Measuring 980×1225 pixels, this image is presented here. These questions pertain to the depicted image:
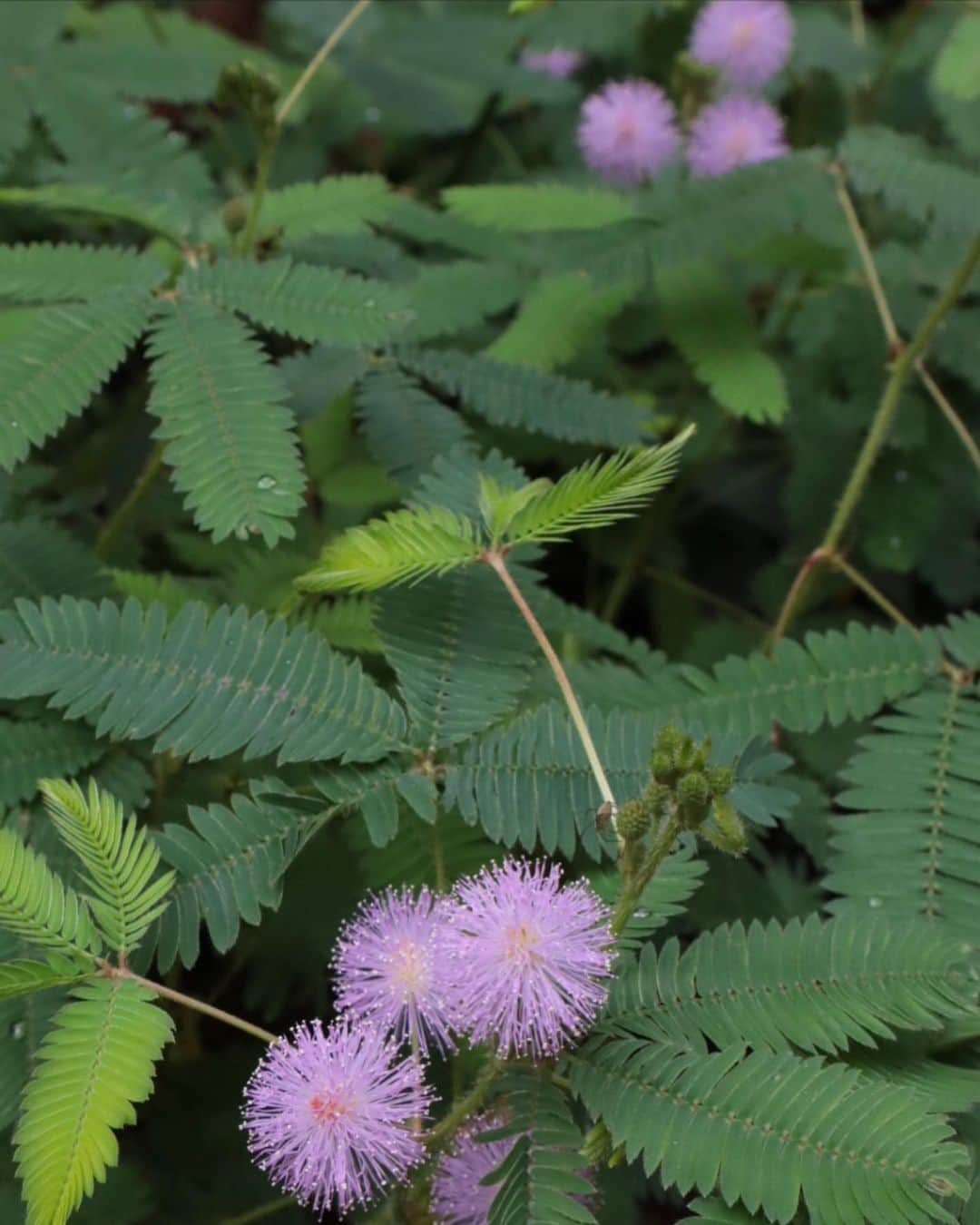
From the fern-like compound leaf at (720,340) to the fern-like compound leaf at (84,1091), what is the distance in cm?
122

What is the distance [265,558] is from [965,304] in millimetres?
1431

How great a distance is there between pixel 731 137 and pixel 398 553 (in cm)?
124

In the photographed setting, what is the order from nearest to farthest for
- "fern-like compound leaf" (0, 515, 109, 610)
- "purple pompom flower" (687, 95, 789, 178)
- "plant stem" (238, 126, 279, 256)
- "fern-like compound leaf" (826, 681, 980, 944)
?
1. "fern-like compound leaf" (826, 681, 980, 944)
2. "fern-like compound leaf" (0, 515, 109, 610)
3. "plant stem" (238, 126, 279, 256)
4. "purple pompom flower" (687, 95, 789, 178)

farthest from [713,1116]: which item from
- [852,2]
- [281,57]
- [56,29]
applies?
[281,57]

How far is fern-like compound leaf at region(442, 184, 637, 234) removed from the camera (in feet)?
6.23

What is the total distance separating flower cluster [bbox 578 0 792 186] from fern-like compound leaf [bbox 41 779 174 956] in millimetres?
1495

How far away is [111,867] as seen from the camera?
3.25 feet

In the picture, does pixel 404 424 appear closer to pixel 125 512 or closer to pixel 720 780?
pixel 125 512

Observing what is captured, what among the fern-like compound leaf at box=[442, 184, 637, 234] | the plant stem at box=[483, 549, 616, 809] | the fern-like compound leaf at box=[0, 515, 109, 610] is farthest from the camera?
the fern-like compound leaf at box=[442, 184, 637, 234]

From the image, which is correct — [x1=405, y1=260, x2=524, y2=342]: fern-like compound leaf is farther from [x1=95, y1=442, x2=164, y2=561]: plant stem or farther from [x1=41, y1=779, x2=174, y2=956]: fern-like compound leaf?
[x1=41, y1=779, x2=174, y2=956]: fern-like compound leaf

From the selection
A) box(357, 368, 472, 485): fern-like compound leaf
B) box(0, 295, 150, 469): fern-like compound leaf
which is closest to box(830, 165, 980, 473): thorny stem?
box(357, 368, 472, 485): fern-like compound leaf

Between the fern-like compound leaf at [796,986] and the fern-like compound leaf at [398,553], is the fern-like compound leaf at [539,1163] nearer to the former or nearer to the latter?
the fern-like compound leaf at [796,986]

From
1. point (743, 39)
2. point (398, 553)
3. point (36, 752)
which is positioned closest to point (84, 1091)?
point (36, 752)

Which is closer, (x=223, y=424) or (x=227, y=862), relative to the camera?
(x=227, y=862)
